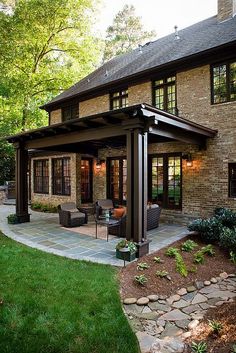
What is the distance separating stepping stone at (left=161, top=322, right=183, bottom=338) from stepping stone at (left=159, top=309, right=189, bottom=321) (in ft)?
0.59

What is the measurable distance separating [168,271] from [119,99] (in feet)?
27.6

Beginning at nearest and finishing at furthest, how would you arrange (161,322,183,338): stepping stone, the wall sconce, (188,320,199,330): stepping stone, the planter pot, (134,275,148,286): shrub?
(161,322,183,338): stepping stone → (188,320,199,330): stepping stone → (134,275,148,286): shrub → the planter pot → the wall sconce

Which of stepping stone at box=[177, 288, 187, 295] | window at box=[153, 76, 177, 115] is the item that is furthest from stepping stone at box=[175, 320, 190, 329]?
window at box=[153, 76, 177, 115]

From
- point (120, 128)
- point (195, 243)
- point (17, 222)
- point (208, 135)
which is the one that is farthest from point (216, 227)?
point (17, 222)

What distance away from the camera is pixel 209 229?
7188 mm

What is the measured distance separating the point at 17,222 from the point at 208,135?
24.2ft

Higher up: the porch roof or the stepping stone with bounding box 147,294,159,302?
the porch roof

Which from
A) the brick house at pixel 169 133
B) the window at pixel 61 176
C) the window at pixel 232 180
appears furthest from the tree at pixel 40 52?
the window at pixel 232 180

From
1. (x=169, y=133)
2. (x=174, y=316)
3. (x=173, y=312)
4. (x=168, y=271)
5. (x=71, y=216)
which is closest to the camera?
(x=174, y=316)

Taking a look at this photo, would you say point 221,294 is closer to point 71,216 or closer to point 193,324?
point 193,324

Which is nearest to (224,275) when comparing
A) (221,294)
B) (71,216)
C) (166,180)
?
(221,294)

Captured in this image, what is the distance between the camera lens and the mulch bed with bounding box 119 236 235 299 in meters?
4.65

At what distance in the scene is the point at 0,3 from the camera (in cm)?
1741

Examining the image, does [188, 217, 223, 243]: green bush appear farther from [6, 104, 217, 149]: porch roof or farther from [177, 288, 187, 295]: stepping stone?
[177, 288, 187, 295]: stepping stone
